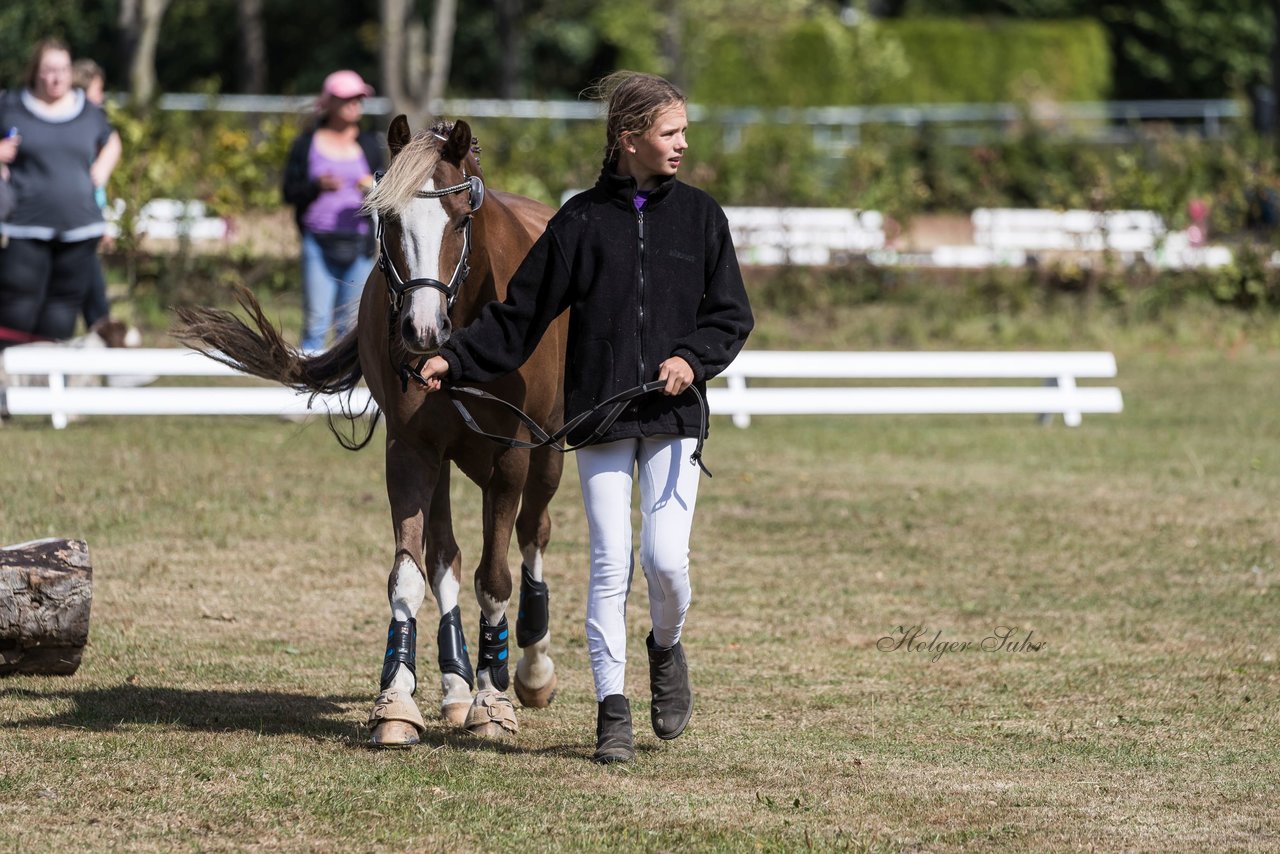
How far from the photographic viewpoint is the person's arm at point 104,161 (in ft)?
38.6

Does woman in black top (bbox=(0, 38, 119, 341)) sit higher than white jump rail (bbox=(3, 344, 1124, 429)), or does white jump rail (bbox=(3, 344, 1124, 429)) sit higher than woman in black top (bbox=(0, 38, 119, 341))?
woman in black top (bbox=(0, 38, 119, 341))

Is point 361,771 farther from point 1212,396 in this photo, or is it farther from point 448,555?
point 1212,396

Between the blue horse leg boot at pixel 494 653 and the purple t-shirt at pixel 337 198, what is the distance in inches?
238

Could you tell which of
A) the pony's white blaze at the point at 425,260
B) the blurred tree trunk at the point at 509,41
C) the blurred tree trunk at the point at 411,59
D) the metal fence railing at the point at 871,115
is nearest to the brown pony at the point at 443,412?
the pony's white blaze at the point at 425,260

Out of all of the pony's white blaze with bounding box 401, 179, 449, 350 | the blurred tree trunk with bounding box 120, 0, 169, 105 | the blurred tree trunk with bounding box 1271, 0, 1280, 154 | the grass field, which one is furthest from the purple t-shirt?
the blurred tree trunk with bounding box 120, 0, 169, 105

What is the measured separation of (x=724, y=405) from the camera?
1367cm

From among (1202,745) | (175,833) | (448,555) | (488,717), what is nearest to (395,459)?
(448,555)

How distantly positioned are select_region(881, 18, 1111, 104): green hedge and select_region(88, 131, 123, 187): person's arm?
2918 centimetres

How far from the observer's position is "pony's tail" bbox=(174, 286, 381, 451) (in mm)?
6875

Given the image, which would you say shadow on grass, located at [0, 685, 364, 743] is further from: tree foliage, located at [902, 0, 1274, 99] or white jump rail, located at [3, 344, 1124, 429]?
tree foliage, located at [902, 0, 1274, 99]

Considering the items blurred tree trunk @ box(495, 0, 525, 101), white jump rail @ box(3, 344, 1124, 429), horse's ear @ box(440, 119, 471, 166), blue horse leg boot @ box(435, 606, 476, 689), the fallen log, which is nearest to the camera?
horse's ear @ box(440, 119, 471, 166)

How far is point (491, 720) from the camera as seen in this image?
608 centimetres

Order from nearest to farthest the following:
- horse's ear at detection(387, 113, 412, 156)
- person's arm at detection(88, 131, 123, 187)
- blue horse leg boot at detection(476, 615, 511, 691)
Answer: horse's ear at detection(387, 113, 412, 156) < blue horse leg boot at detection(476, 615, 511, 691) < person's arm at detection(88, 131, 123, 187)

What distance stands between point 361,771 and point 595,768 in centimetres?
71
